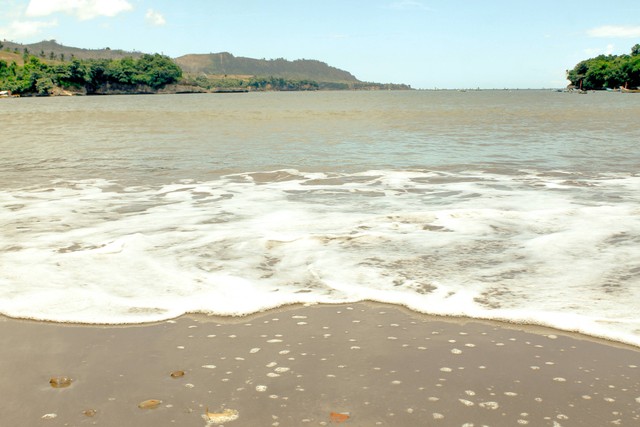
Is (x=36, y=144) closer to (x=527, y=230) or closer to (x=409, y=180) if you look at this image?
(x=409, y=180)

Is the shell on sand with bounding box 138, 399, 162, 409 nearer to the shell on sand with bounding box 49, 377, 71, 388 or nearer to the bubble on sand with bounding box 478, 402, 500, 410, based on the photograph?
the shell on sand with bounding box 49, 377, 71, 388

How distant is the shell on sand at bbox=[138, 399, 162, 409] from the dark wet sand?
31 mm

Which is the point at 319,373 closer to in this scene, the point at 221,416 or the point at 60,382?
the point at 221,416

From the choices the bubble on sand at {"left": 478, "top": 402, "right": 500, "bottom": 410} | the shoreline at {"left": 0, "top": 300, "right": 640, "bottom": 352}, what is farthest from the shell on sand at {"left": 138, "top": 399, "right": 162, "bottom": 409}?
the bubble on sand at {"left": 478, "top": 402, "right": 500, "bottom": 410}

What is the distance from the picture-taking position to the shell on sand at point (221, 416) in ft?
9.25

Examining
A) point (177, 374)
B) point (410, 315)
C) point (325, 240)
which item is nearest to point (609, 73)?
point (325, 240)

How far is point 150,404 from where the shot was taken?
2.96m

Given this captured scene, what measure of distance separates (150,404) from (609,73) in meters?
180

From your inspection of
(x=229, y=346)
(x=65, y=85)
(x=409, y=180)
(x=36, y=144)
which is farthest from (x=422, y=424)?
(x=65, y=85)

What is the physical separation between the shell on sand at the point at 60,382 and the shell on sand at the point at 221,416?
886mm

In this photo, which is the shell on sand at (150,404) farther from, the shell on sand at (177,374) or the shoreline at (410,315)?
the shoreline at (410,315)

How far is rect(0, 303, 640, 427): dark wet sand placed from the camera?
112 inches

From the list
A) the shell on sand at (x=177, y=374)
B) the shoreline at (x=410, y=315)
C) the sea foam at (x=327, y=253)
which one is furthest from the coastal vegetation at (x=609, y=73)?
the shell on sand at (x=177, y=374)

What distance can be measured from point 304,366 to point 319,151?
13976mm
